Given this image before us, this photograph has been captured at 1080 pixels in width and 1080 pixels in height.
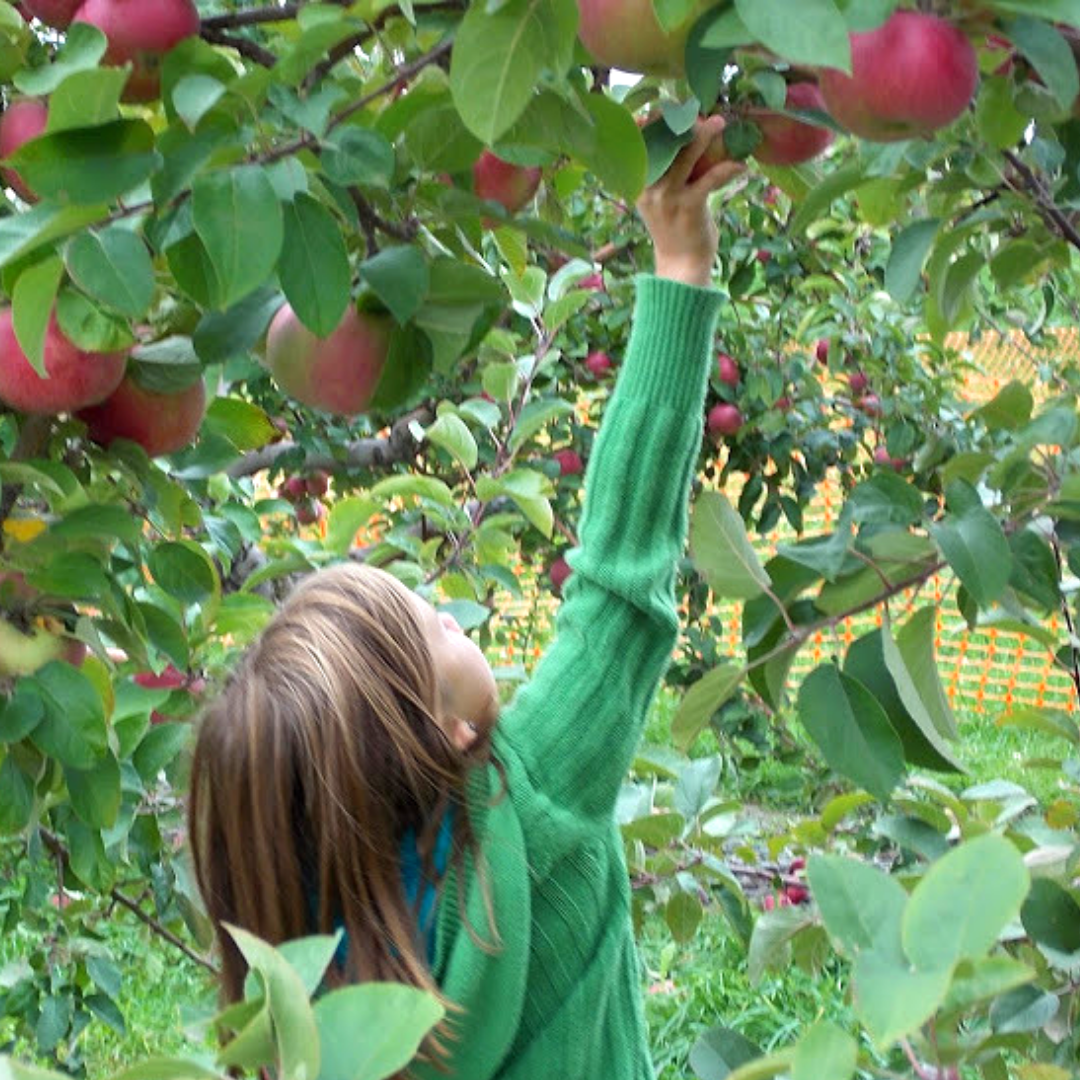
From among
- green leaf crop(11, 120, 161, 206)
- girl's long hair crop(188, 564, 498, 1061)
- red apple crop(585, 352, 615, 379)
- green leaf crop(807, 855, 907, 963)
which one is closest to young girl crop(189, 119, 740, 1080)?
girl's long hair crop(188, 564, 498, 1061)

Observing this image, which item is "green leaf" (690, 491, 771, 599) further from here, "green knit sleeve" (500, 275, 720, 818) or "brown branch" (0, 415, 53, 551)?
"brown branch" (0, 415, 53, 551)

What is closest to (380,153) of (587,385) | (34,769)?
(34,769)

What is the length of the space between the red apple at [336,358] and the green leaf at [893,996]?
2.07 feet

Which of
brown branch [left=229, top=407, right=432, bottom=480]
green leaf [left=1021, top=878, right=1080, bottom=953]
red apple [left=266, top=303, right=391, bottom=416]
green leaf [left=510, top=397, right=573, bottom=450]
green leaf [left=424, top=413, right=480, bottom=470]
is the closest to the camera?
red apple [left=266, top=303, right=391, bottom=416]

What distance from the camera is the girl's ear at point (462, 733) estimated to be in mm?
1307

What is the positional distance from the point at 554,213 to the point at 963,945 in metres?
0.85

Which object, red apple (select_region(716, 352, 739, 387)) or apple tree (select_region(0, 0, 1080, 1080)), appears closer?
apple tree (select_region(0, 0, 1080, 1080))

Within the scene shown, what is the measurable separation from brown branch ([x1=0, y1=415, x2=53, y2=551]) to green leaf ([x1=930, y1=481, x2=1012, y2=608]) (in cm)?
62

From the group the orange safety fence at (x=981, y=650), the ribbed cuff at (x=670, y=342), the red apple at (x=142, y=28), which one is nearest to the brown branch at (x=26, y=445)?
the red apple at (x=142, y=28)

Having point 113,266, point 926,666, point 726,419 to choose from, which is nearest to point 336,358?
point 113,266

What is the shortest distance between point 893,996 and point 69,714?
887 mm

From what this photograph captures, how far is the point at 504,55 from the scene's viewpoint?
72 cm

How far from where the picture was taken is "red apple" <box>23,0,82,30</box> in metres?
1.04

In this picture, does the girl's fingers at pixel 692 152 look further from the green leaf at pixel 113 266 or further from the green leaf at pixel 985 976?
the green leaf at pixel 985 976
